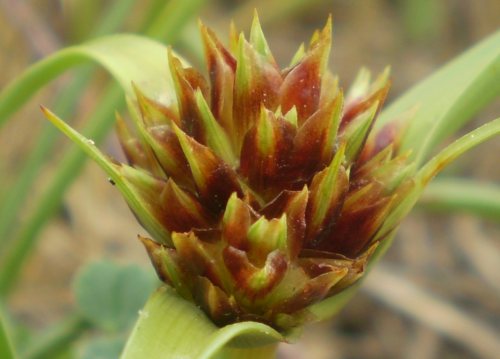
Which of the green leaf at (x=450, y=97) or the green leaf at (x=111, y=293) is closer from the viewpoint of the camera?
the green leaf at (x=450, y=97)

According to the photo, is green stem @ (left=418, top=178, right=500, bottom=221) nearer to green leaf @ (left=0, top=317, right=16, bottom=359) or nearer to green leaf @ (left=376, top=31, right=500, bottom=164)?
green leaf @ (left=376, top=31, right=500, bottom=164)

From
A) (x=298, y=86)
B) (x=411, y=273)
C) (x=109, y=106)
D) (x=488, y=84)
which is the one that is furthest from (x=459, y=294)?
(x=298, y=86)

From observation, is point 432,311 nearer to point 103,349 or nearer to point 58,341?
point 58,341

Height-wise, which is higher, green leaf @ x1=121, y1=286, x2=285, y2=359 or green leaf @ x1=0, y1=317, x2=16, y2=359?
green leaf @ x1=0, y1=317, x2=16, y2=359

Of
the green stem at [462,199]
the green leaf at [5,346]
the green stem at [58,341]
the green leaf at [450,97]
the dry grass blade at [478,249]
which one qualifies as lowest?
the dry grass blade at [478,249]

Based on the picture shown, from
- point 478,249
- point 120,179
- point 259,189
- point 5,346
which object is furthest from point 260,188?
point 478,249

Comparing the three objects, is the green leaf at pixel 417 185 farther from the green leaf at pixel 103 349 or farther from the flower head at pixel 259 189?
the green leaf at pixel 103 349

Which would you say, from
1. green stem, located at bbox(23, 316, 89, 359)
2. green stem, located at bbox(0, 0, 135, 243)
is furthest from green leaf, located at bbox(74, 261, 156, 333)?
green stem, located at bbox(0, 0, 135, 243)

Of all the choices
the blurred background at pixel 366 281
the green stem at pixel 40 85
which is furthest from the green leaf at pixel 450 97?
the blurred background at pixel 366 281
